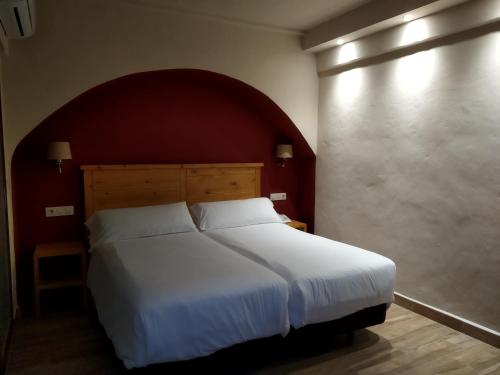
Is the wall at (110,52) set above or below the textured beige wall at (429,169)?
above

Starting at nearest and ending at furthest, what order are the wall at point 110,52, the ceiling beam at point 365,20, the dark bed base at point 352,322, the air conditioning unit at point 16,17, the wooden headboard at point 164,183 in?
the air conditioning unit at point 16,17
the dark bed base at point 352,322
the ceiling beam at point 365,20
the wall at point 110,52
the wooden headboard at point 164,183

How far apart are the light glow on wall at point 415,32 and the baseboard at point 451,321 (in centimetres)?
213

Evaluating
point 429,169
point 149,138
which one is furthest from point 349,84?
point 149,138

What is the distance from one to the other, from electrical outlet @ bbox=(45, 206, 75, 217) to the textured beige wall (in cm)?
260

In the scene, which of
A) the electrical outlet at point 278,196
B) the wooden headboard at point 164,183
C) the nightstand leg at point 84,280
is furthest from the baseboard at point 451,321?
the nightstand leg at point 84,280

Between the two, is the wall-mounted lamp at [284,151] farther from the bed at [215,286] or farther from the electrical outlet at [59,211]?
the electrical outlet at [59,211]

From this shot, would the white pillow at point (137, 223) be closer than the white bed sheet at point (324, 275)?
No

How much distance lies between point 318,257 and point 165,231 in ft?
4.50

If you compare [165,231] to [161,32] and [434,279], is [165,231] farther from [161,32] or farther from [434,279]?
[434,279]

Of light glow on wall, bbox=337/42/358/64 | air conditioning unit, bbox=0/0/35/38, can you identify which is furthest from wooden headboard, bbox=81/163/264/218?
light glow on wall, bbox=337/42/358/64

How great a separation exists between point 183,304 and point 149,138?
2176mm

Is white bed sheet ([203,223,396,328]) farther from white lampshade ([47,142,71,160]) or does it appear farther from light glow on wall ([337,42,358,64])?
light glow on wall ([337,42,358,64])

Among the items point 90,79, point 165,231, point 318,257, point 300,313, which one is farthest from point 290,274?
point 90,79

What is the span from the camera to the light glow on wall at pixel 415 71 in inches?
120
